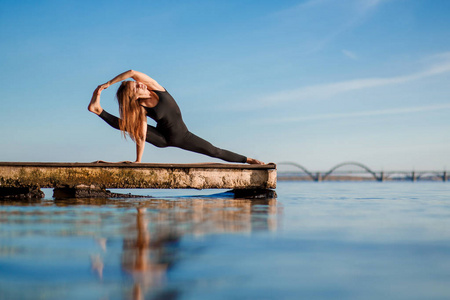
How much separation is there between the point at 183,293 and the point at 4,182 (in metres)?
6.54

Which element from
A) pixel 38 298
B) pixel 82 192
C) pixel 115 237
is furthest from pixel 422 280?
pixel 82 192

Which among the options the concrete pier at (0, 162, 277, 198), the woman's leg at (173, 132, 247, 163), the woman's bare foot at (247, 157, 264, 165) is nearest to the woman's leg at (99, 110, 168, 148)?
the woman's leg at (173, 132, 247, 163)

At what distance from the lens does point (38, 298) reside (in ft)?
5.36

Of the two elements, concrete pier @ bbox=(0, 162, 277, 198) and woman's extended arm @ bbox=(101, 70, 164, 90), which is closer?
woman's extended arm @ bbox=(101, 70, 164, 90)

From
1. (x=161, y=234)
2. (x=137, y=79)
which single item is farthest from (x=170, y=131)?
(x=161, y=234)

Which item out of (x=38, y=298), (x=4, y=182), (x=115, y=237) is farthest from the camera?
(x=4, y=182)

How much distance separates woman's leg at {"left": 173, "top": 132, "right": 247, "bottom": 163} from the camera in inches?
294

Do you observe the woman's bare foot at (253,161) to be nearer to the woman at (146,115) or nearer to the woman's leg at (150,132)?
the woman at (146,115)

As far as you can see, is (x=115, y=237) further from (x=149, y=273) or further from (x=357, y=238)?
(x=357, y=238)

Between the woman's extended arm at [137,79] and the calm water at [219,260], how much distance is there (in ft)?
10.9

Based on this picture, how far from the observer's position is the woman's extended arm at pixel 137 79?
6.88m

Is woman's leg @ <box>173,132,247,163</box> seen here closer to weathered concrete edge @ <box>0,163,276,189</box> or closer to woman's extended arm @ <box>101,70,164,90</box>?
weathered concrete edge @ <box>0,163,276,189</box>

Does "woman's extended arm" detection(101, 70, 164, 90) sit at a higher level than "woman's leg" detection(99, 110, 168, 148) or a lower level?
higher

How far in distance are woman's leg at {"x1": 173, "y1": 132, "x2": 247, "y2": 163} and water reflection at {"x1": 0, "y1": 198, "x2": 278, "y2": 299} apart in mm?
2850
